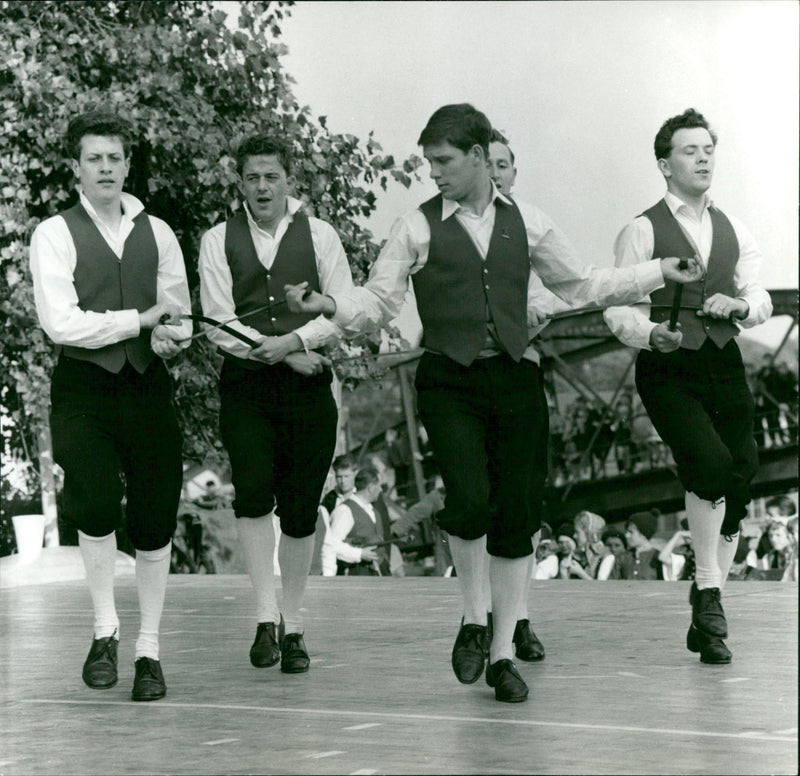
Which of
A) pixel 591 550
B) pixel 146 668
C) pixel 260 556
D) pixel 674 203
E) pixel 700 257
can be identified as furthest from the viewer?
pixel 591 550

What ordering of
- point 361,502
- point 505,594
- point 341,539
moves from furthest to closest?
point 341,539
point 361,502
point 505,594

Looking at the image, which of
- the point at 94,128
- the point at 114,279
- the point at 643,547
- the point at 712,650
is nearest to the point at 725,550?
the point at 712,650

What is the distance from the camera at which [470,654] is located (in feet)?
15.1

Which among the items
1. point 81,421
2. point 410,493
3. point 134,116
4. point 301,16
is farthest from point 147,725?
point 410,493

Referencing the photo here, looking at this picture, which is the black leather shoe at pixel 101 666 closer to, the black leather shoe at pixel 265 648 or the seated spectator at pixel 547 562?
the black leather shoe at pixel 265 648

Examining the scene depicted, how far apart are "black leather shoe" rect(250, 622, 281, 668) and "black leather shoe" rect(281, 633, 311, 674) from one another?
0.16 feet

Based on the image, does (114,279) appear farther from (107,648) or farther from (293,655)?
(293,655)

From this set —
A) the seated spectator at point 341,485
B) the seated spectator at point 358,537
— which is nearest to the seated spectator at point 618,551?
the seated spectator at point 358,537

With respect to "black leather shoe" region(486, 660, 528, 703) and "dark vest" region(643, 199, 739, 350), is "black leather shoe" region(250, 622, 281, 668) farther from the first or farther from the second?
"dark vest" region(643, 199, 739, 350)

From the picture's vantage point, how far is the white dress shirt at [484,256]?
4633 mm

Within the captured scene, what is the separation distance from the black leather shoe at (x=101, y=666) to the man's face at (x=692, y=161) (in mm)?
2599

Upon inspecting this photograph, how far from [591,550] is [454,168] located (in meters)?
6.93

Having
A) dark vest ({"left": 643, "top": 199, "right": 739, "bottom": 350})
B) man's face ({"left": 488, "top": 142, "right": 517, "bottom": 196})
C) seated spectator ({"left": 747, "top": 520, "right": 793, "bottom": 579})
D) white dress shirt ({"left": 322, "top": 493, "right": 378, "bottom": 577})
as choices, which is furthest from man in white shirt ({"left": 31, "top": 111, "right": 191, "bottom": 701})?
seated spectator ({"left": 747, "top": 520, "right": 793, "bottom": 579})

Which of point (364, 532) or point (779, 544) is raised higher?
point (364, 532)
